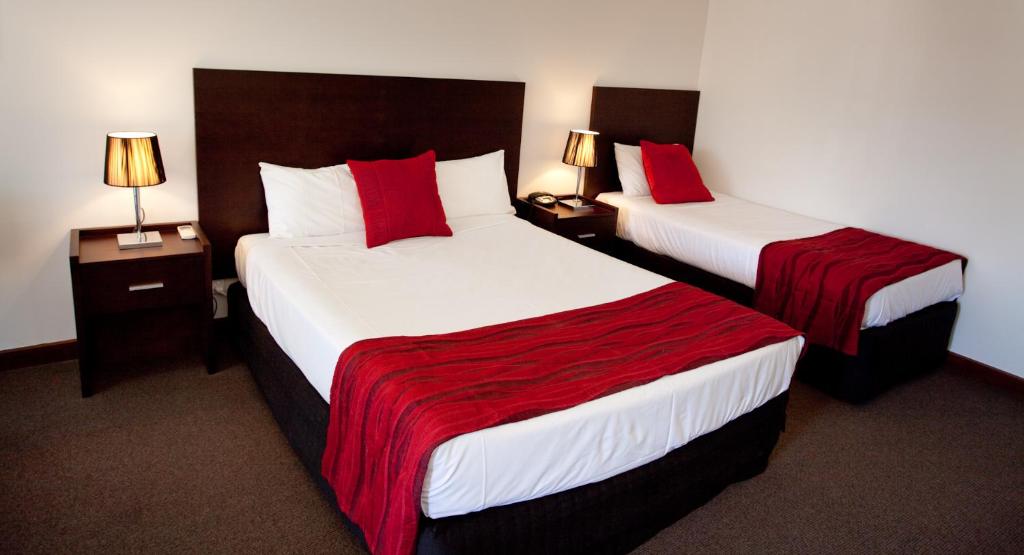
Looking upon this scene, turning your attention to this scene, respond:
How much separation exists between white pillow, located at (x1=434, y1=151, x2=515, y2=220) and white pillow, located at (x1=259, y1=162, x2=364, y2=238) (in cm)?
47

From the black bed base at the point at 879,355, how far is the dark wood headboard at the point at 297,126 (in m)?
1.74

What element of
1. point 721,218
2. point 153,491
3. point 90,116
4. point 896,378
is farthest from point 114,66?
point 896,378

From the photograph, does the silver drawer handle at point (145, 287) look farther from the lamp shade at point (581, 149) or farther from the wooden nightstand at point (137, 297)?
the lamp shade at point (581, 149)

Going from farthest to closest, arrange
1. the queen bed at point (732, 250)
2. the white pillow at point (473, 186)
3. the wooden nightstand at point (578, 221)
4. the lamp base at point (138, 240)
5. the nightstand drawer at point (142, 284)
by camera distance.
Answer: the wooden nightstand at point (578, 221)
the white pillow at point (473, 186)
the queen bed at point (732, 250)
the lamp base at point (138, 240)
the nightstand drawer at point (142, 284)

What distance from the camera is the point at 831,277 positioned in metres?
3.19

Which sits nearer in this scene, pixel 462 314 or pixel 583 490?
pixel 583 490

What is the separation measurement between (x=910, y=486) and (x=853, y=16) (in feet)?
8.82

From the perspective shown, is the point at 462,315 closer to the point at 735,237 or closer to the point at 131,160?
the point at 131,160

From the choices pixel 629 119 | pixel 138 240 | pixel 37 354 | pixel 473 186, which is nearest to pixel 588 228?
pixel 473 186

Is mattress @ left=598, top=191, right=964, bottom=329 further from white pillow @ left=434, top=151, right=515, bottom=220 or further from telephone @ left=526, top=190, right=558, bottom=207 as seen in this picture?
white pillow @ left=434, top=151, right=515, bottom=220

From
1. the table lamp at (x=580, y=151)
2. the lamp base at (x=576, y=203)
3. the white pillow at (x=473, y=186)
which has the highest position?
the table lamp at (x=580, y=151)

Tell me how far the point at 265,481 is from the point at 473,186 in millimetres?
1876

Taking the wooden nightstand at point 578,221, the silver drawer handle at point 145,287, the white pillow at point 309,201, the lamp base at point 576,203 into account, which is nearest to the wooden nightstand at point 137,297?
the silver drawer handle at point 145,287

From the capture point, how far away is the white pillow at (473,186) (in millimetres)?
3566
